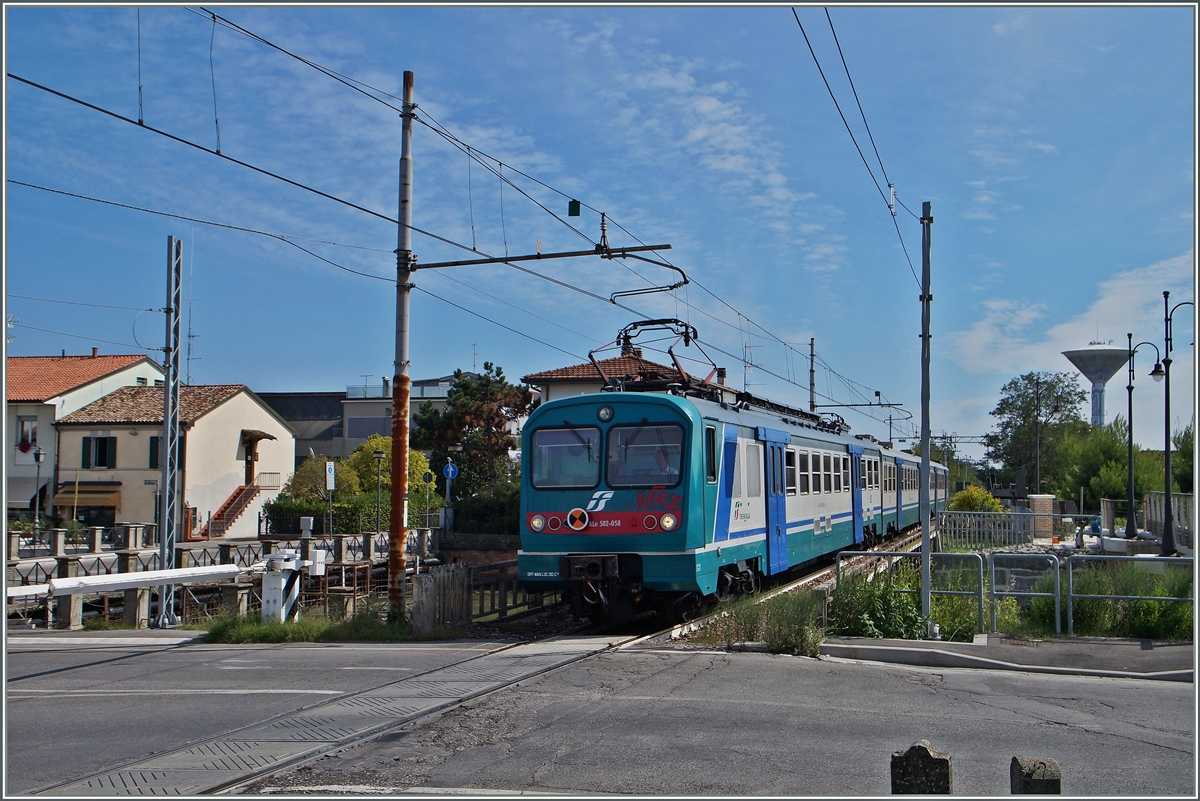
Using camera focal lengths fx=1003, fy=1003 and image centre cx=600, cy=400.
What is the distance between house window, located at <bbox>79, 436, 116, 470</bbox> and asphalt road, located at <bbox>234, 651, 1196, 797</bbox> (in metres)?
41.8

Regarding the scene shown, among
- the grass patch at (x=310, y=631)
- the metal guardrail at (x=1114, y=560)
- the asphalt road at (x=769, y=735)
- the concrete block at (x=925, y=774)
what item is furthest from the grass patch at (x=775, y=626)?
the concrete block at (x=925, y=774)

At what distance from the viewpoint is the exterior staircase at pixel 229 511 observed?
4525cm

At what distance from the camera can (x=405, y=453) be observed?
14.5 m

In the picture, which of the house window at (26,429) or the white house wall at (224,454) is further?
the house window at (26,429)

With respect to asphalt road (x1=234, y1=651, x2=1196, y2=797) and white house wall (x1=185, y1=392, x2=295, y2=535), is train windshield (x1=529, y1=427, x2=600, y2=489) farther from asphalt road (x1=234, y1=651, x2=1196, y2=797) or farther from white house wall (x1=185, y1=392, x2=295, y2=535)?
white house wall (x1=185, y1=392, x2=295, y2=535)

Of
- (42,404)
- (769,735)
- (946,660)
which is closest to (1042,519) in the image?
(946,660)

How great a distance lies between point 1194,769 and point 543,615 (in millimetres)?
10637

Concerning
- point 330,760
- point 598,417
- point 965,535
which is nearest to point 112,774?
point 330,760

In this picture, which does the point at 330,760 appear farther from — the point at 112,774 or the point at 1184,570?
the point at 1184,570

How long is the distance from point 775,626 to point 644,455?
2934mm

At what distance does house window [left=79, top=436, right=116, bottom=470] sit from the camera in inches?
1799

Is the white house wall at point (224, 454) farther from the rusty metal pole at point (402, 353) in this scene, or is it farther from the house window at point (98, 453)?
the rusty metal pole at point (402, 353)

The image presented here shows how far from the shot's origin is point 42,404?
153 feet

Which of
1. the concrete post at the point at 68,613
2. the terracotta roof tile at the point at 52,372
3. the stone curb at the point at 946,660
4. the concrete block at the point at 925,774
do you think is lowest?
the concrete post at the point at 68,613
